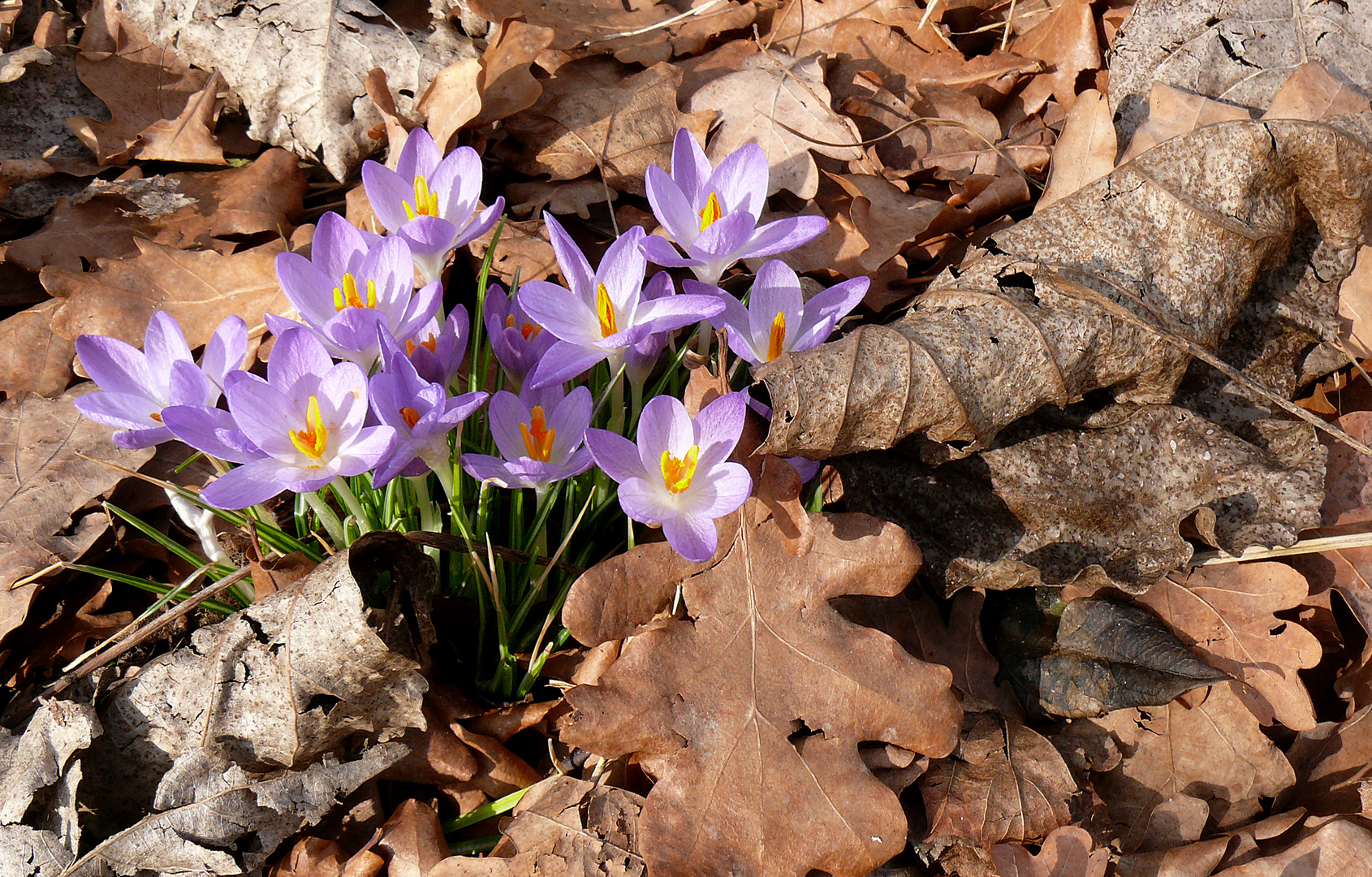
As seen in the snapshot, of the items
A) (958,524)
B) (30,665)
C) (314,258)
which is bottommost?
(30,665)

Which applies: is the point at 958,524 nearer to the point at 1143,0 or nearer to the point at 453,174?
the point at 453,174

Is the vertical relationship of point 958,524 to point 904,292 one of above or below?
below

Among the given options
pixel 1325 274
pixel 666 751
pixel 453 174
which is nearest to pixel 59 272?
pixel 453 174

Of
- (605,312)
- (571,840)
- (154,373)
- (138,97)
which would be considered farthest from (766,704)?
(138,97)

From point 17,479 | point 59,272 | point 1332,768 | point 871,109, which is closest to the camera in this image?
point 1332,768

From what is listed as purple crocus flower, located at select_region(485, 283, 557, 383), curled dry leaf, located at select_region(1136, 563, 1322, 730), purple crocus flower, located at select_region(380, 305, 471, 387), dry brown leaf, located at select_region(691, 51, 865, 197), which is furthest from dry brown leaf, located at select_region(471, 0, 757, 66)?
curled dry leaf, located at select_region(1136, 563, 1322, 730)

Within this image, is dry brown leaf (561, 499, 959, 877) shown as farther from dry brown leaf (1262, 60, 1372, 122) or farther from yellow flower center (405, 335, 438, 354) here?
dry brown leaf (1262, 60, 1372, 122)
